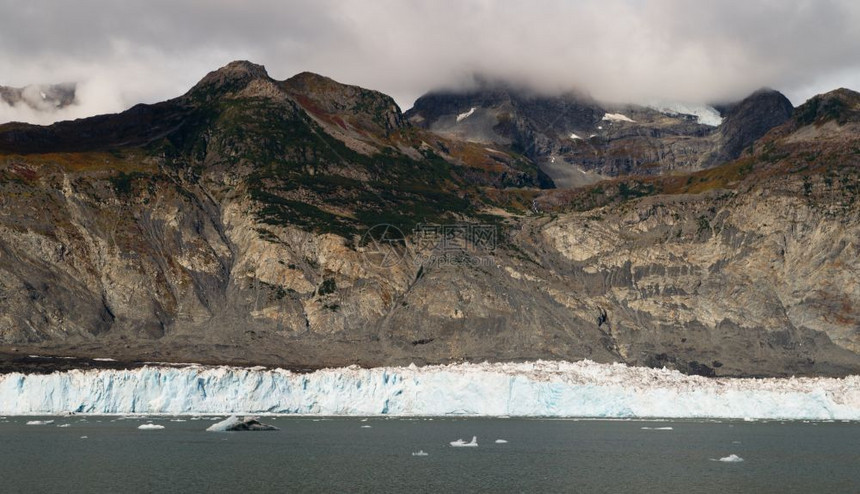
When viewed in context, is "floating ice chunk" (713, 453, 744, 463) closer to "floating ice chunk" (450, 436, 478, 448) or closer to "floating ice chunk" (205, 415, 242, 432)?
"floating ice chunk" (450, 436, 478, 448)

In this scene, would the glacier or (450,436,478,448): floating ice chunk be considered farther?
the glacier

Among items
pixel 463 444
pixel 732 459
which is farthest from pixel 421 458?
pixel 732 459

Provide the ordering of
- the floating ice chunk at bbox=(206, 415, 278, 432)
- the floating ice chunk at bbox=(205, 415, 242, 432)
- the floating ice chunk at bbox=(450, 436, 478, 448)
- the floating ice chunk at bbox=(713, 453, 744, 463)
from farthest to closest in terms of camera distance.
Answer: the floating ice chunk at bbox=(206, 415, 278, 432) < the floating ice chunk at bbox=(205, 415, 242, 432) < the floating ice chunk at bbox=(450, 436, 478, 448) < the floating ice chunk at bbox=(713, 453, 744, 463)

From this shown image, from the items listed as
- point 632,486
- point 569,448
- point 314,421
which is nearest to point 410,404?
point 314,421

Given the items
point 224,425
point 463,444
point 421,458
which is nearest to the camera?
point 421,458

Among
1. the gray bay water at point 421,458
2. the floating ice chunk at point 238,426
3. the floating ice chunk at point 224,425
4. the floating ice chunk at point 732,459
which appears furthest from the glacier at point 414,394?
the floating ice chunk at point 732,459

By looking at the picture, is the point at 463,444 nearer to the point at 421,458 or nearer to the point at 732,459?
the point at 421,458

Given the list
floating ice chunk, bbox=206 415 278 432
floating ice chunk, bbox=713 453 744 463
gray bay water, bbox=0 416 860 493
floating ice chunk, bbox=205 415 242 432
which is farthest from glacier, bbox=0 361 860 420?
floating ice chunk, bbox=713 453 744 463
